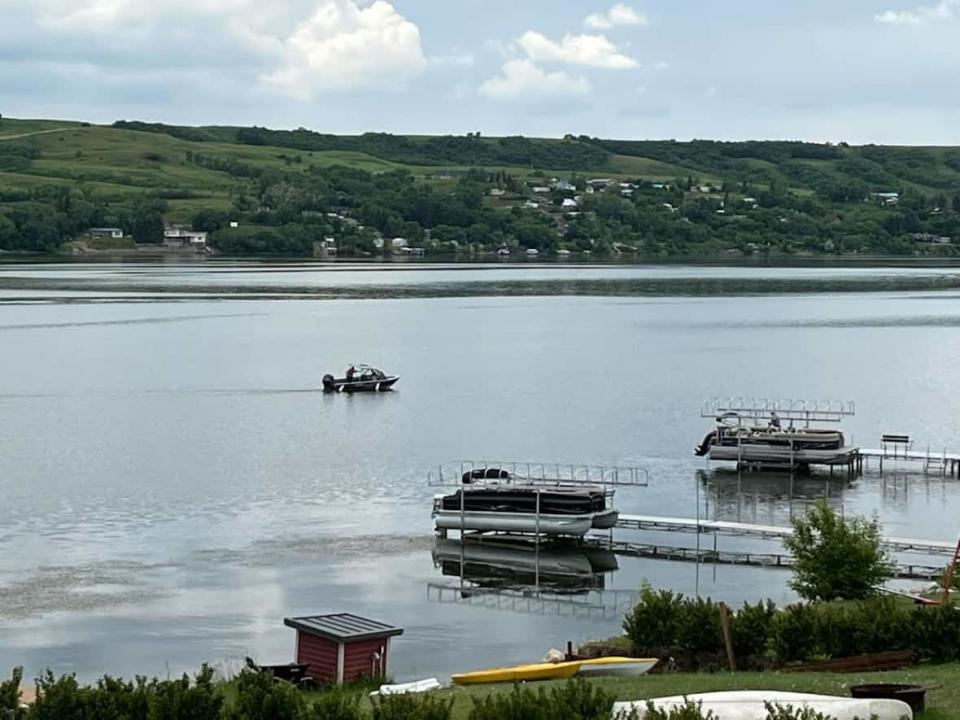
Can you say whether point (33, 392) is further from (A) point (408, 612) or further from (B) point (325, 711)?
(B) point (325, 711)

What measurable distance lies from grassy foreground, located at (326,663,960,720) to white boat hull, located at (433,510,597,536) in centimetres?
1938

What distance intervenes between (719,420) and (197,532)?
24.7 m

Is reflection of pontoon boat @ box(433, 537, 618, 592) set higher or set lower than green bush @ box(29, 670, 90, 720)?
lower

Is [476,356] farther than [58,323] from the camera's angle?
No

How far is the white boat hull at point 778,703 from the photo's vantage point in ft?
62.3

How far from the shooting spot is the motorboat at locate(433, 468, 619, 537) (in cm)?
4509

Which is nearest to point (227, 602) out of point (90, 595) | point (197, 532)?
point (90, 595)

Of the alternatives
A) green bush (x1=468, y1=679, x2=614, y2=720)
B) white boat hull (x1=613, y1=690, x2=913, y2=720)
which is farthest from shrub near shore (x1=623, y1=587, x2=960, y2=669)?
green bush (x1=468, y1=679, x2=614, y2=720)

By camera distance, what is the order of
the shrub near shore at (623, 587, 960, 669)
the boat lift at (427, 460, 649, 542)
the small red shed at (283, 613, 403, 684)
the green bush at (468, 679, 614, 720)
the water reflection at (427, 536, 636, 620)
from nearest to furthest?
1. the green bush at (468, 679, 614, 720)
2. the shrub near shore at (623, 587, 960, 669)
3. the small red shed at (283, 613, 403, 684)
4. the water reflection at (427, 536, 636, 620)
5. the boat lift at (427, 460, 649, 542)

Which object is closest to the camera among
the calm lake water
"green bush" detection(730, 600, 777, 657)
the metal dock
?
Answer: "green bush" detection(730, 600, 777, 657)

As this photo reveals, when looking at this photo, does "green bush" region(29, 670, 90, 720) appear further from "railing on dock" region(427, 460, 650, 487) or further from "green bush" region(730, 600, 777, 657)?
"railing on dock" region(427, 460, 650, 487)

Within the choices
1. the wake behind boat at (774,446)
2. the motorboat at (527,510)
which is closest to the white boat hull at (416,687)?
the motorboat at (527,510)

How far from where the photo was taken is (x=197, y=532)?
46.4 m

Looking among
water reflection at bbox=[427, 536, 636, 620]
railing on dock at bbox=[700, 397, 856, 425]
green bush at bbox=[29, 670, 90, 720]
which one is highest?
green bush at bbox=[29, 670, 90, 720]
